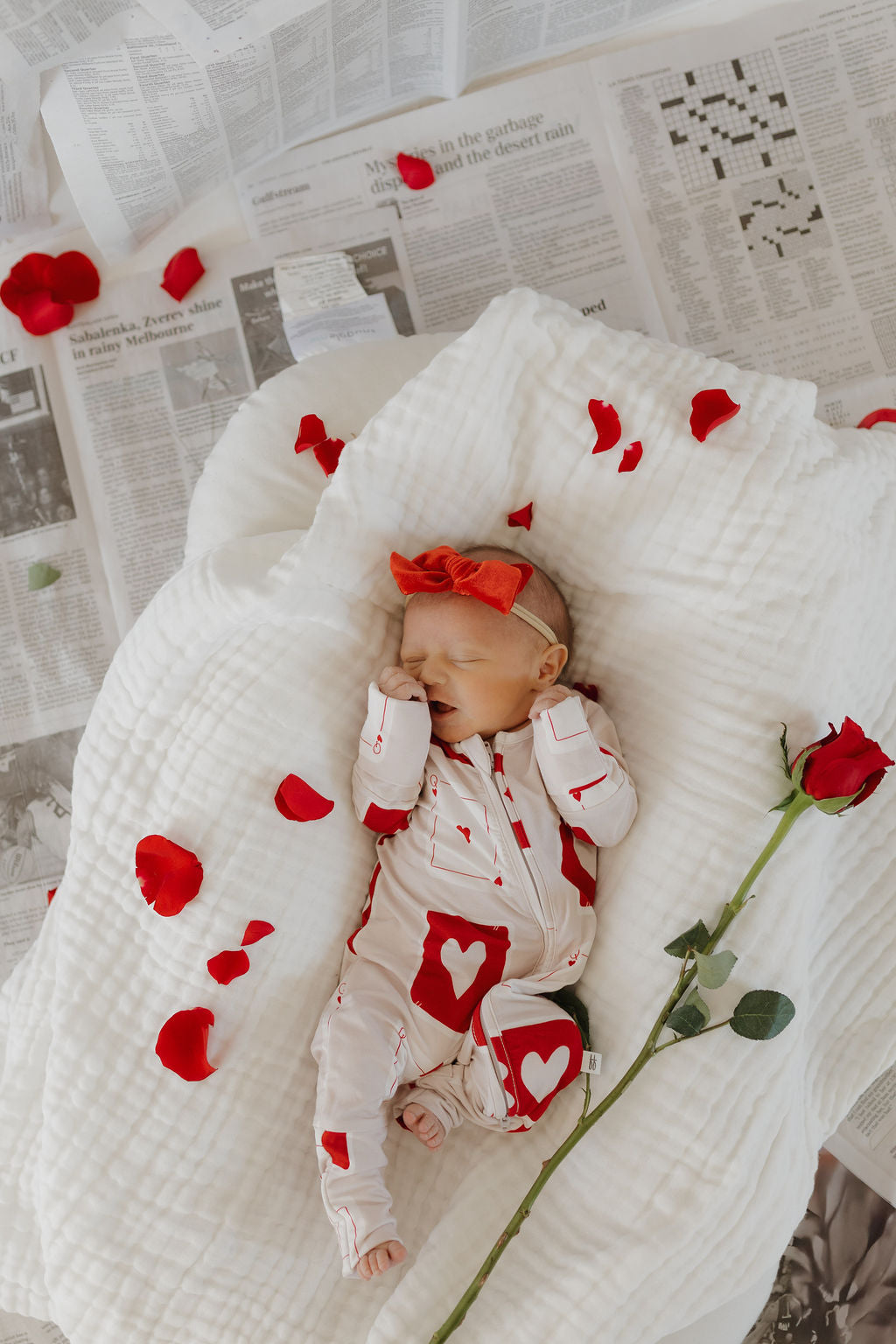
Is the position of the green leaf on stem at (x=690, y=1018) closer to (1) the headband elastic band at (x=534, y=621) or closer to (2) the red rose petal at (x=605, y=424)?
(1) the headband elastic band at (x=534, y=621)

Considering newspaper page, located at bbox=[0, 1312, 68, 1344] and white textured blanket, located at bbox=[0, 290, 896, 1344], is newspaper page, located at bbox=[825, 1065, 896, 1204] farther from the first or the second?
newspaper page, located at bbox=[0, 1312, 68, 1344]

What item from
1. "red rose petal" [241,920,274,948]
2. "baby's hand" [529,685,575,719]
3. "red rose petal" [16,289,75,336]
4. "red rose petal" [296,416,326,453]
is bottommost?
"red rose petal" [241,920,274,948]

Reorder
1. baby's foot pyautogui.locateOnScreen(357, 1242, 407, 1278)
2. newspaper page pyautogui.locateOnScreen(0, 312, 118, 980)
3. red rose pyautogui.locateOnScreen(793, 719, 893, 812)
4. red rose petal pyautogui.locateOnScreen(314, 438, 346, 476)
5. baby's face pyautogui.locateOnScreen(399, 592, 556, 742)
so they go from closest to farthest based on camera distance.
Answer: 1. red rose pyautogui.locateOnScreen(793, 719, 893, 812)
2. baby's foot pyautogui.locateOnScreen(357, 1242, 407, 1278)
3. baby's face pyautogui.locateOnScreen(399, 592, 556, 742)
4. red rose petal pyautogui.locateOnScreen(314, 438, 346, 476)
5. newspaper page pyautogui.locateOnScreen(0, 312, 118, 980)

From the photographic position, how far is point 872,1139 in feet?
3.81

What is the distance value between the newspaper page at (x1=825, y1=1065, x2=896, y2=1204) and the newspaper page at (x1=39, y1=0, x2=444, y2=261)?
4.71ft

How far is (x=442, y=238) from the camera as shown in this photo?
135 cm

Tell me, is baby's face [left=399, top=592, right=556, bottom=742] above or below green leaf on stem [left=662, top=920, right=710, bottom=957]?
above

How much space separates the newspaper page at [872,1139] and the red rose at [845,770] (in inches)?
21.8

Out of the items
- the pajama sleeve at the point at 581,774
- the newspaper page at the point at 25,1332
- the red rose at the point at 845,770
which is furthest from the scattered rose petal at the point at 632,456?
the newspaper page at the point at 25,1332

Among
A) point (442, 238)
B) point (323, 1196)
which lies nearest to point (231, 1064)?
point (323, 1196)

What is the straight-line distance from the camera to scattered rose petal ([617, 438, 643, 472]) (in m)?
1.01

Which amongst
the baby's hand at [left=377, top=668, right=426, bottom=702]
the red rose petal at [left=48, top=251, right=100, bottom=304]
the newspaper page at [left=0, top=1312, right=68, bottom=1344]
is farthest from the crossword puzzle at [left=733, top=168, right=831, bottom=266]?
the newspaper page at [left=0, top=1312, right=68, bottom=1344]

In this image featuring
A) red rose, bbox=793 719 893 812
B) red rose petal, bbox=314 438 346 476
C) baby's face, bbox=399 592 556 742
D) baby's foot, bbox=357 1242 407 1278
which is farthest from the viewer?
red rose petal, bbox=314 438 346 476

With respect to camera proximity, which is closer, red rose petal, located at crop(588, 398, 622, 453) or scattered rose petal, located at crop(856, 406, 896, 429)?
red rose petal, located at crop(588, 398, 622, 453)
